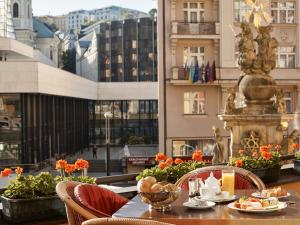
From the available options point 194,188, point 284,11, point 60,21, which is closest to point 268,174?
point 194,188

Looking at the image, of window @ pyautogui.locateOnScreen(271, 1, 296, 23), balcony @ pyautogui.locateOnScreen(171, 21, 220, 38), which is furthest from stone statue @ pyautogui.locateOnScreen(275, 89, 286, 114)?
window @ pyautogui.locateOnScreen(271, 1, 296, 23)

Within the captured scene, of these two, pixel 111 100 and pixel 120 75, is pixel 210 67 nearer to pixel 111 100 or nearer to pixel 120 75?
pixel 111 100

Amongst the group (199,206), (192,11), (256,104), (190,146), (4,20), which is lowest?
(190,146)

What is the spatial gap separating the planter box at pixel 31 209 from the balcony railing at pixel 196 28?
2565cm

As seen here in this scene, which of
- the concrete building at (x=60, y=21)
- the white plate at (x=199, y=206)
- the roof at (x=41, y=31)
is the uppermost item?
the concrete building at (x=60, y=21)

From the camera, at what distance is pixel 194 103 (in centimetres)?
3288

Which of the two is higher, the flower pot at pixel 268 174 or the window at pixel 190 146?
the flower pot at pixel 268 174

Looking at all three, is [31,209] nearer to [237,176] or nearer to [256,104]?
[237,176]

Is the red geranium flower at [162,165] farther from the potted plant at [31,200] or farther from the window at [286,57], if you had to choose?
the window at [286,57]

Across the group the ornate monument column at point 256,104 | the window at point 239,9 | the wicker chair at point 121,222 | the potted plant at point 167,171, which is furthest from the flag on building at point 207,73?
the wicker chair at point 121,222

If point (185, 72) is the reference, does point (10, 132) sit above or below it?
below

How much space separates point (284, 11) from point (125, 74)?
4046 centimetres

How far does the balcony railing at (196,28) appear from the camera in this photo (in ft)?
104

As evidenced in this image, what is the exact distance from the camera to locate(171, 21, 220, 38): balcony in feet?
103
